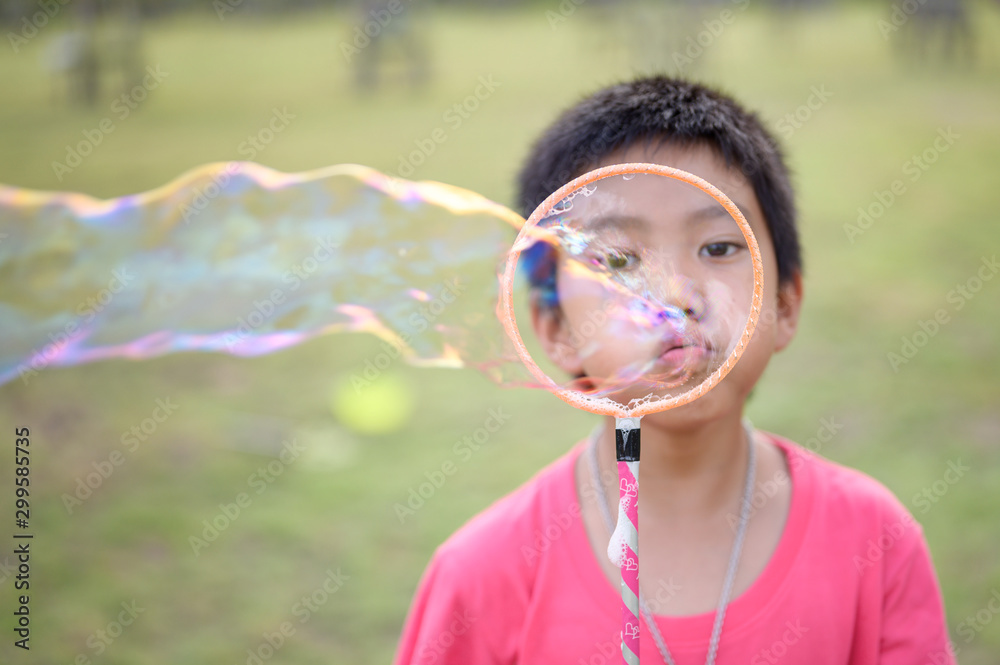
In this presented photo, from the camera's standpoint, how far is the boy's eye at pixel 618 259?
1.42m

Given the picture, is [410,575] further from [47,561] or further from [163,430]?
[163,430]

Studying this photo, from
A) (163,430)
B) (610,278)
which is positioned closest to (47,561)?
(163,430)

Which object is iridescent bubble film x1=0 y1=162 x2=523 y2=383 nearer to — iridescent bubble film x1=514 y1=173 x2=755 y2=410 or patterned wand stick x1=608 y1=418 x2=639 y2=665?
iridescent bubble film x1=514 y1=173 x2=755 y2=410

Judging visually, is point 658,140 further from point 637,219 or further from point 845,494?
point 845,494

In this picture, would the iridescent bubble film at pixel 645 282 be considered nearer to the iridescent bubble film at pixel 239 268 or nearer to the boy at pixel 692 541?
the boy at pixel 692 541

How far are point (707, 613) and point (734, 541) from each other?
0.46ft

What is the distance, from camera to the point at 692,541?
5.11 feet

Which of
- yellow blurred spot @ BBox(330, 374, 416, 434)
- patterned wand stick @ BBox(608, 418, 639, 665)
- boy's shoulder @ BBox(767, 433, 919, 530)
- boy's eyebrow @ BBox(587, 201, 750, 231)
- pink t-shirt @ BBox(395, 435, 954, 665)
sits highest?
boy's eyebrow @ BBox(587, 201, 750, 231)

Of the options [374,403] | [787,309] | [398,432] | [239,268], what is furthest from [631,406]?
[374,403]

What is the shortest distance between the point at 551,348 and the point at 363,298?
1.47ft

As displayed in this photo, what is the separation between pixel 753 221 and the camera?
150 cm

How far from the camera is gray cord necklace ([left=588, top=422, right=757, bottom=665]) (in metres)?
1.47

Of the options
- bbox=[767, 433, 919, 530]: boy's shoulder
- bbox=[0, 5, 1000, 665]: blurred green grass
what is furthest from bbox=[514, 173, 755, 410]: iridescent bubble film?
bbox=[0, 5, 1000, 665]: blurred green grass

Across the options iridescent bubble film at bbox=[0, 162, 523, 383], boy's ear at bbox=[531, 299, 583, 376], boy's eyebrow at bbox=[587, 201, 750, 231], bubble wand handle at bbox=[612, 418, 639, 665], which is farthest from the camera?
iridescent bubble film at bbox=[0, 162, 523, 383]
